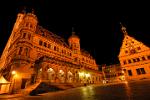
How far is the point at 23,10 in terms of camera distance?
38.9 meters

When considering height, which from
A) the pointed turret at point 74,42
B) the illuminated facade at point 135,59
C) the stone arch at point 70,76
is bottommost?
the stone arch at point 70,76

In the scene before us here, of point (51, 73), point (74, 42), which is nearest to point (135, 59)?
point (74, 42)

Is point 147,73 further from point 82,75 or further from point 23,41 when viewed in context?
point 23,41

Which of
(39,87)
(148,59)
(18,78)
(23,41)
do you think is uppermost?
(23,41)

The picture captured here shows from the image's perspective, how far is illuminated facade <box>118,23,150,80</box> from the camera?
32.3 meters

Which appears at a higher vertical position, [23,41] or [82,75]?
[23,41]

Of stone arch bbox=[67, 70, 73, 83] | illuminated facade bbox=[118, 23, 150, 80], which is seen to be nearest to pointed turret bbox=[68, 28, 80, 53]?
stone arch bbox=[67, 70, 73, 83]

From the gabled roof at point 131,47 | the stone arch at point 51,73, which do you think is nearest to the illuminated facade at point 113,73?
the gabled roof at point 131,47

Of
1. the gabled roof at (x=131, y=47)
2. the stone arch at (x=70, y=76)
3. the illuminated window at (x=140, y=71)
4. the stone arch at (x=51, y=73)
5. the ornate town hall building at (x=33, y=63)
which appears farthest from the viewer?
the gabled roof at (x=131, y=47)

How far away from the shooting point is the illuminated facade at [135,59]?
32316 mm

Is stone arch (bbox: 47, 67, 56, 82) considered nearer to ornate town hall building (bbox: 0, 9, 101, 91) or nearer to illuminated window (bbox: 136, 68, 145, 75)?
ornate town hall building (bbox: 0, 9, 101, 91)

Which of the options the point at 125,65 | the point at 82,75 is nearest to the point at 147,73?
the point at 125,65

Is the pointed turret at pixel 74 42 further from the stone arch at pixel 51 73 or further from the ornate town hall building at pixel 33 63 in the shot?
the stone arch at pixel 51 73

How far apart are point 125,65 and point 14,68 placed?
1259 inches
